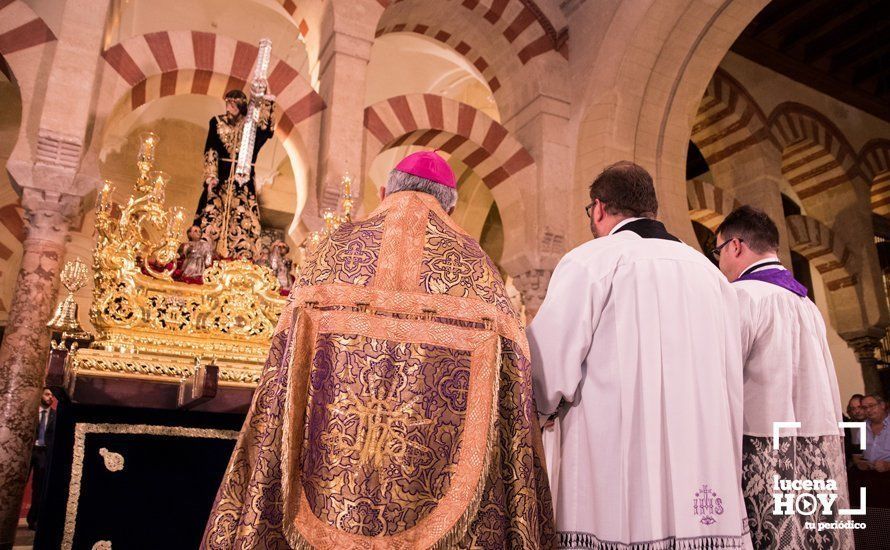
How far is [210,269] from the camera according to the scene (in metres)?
3.86

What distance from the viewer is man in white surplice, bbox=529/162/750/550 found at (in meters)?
2.00

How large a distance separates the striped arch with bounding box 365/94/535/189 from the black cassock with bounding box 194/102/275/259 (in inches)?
73.0

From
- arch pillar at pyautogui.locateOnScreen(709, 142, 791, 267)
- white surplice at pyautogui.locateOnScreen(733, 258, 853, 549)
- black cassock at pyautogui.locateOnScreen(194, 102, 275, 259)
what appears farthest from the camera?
arch pillar at pyautogui.locateOnScreen(709, 142, 791, 267)

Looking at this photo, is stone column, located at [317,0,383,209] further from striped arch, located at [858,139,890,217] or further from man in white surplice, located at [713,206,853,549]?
striped arch, located at [858,139,890,217]

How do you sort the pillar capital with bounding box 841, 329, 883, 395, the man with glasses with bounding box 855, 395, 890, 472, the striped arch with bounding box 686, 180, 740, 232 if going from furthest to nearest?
the pillar capital with bounding box 841, 329, 883, 395, the striped arch with bounding box 686, 180, 740, 232, the man with glasses with bounding box 855, 395, 890, 472

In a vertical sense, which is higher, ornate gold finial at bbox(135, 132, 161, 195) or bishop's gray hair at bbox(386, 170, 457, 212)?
ornate gold finial at bbox(135, 132, 161, 195)

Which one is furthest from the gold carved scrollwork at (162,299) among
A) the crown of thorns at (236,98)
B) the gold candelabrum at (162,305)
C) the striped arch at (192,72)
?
the striped arch at (192,72)

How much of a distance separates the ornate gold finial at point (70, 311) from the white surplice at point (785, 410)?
9.13 ft

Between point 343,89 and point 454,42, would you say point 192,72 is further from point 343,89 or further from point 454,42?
point 454,42

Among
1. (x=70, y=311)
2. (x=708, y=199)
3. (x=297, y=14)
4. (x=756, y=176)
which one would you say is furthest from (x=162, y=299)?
(x=756, y=176)

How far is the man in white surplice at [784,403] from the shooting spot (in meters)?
2.55

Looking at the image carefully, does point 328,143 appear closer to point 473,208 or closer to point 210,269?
point 210,269

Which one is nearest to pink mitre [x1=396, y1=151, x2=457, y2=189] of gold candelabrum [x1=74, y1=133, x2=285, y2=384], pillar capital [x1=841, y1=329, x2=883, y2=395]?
gold candelabrum [x1=74, y1=133, x2=285, y2=384]

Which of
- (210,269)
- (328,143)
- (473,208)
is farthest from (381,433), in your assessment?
(473,208)
